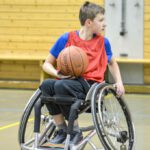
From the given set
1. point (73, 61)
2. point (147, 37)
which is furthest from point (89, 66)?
point (147, 37)

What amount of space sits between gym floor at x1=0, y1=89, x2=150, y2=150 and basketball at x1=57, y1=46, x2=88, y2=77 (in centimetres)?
123

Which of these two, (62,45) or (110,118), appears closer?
(110,118)

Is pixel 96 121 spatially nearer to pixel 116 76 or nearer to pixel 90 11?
pixel 116 76

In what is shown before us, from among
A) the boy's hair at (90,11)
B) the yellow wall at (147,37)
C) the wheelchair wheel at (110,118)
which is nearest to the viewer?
the wheelchair wheel at (110,118)

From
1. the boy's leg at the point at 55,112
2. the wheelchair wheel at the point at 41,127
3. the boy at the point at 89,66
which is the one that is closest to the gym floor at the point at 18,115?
the wheelchair wheel at the point at 41,127

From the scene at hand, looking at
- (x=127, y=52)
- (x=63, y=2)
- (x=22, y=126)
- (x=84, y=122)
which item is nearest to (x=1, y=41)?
(x=63, y=2)

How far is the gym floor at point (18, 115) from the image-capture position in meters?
4.77

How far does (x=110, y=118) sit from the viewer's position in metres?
3.56

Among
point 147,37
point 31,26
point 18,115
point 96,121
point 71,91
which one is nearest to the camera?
point 96,121

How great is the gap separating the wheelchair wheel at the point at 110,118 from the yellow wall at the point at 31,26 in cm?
496

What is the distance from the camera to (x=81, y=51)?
359cm

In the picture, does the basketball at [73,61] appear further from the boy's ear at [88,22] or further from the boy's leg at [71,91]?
the boy's ear at [88,22]

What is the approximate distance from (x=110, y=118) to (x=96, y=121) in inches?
11.8

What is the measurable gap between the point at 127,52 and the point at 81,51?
4.96m
